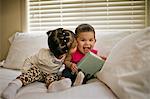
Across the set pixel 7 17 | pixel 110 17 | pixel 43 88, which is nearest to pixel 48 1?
pixel 7 17

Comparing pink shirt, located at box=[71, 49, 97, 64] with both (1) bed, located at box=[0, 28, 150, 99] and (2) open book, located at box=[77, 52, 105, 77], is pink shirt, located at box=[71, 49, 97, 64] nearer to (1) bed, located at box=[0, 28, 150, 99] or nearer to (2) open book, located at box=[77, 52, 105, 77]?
(2) open book, located at box=[77, 52, 105, 77]

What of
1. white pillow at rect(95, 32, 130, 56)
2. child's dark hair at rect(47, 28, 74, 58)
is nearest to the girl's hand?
child's dark hair at rect(47, 28, 74, 58)

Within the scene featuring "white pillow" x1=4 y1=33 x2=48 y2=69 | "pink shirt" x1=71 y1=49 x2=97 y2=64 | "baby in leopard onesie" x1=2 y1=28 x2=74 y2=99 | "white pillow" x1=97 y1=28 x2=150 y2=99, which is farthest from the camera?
"white pillow" x1=4 y1=33 x2=48 y2=69

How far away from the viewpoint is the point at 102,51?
1597mm

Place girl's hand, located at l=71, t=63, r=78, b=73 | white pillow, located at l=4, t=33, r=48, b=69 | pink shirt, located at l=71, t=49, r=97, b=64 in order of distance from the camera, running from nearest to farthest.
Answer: girl's hand, located at l=71, t=63, r=78, b=73 → pink shirt, located at l=71, t=49, r=97, b=64 → white pillow, located at l=4, t=33, r=48, b=69

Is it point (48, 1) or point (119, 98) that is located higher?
point (48, 1)

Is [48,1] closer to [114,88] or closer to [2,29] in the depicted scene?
[2,29]

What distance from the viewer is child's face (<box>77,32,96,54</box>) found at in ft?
5.07

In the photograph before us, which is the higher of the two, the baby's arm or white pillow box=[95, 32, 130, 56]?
white pillow box=[95, 32, 130, 56]

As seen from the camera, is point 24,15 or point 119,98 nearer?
point 119,98

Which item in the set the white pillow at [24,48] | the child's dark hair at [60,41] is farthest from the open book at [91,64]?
the white pillow at [24,48]

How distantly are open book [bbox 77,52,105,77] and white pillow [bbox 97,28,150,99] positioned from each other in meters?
0.22

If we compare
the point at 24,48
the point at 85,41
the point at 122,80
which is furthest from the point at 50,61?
the point at 24,48

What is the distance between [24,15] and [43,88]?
1327mm
